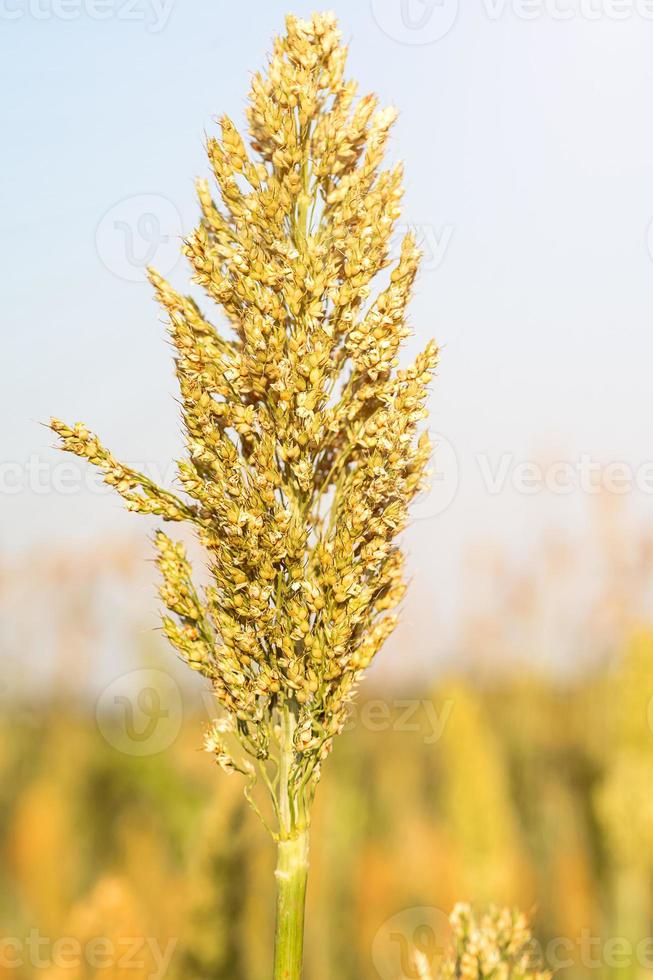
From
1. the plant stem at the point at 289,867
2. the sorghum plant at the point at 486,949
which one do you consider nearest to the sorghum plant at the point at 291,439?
the plant stem at the point at 289,867

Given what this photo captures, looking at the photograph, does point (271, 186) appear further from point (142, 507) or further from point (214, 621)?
point (214, 621)

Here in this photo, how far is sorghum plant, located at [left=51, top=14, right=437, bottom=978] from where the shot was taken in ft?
9.89

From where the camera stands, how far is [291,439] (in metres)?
3.07

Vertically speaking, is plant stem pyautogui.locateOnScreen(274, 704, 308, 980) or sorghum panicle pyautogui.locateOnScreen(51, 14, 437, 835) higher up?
sorghum panicle pyautogui.locateOnScreen(51, 14, 437, 835)

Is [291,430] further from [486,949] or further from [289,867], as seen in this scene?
[486,949]

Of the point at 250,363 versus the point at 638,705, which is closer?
the point at 250,363

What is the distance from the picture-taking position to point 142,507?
10.5 feet

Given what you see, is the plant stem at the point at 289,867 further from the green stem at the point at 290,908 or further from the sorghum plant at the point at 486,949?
the sorghum plant at the point at 486,949

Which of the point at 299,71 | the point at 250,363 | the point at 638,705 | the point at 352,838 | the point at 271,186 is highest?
the point at 299,71

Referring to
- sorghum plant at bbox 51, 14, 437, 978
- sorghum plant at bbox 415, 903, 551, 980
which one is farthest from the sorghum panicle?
sorghum plant at bbox 415, 903, 551, 980

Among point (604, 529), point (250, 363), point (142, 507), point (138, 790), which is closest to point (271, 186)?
point (250, 363)

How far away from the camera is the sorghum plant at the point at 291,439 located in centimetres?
301

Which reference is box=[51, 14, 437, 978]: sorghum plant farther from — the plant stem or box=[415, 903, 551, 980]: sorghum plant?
box=[415, 903, 551, 980]: sorghum plant

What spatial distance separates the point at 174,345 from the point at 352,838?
8456 millimetres
